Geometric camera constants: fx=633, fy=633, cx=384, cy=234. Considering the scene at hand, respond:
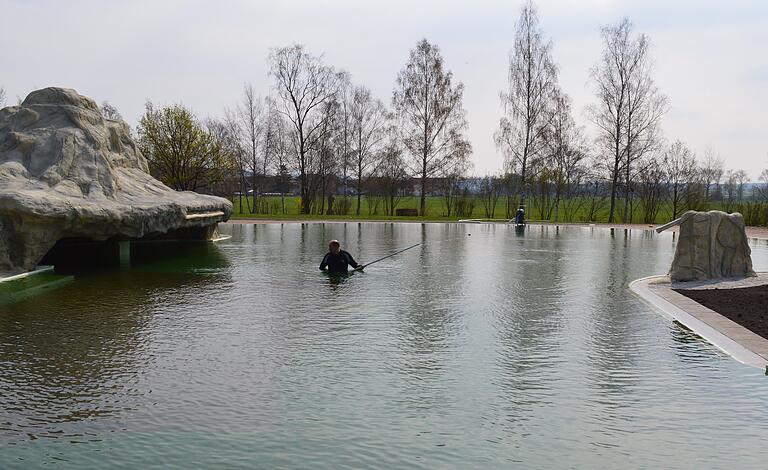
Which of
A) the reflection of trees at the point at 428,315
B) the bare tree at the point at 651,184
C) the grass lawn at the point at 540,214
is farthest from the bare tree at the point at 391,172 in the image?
the reflection of trees at the point at 428,315

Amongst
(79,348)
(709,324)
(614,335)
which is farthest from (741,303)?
(79,348)

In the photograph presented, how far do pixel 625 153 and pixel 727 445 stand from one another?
38317mm

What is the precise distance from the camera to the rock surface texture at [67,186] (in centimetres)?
1248

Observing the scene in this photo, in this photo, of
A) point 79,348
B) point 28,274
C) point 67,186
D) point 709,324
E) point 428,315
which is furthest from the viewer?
point 67,186

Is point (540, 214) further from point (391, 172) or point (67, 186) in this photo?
point (67, 186)

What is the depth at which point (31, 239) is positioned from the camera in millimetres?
12609

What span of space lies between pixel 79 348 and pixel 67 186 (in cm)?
741

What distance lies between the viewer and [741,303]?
9.97 m

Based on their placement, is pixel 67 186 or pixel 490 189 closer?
pixel 67 186

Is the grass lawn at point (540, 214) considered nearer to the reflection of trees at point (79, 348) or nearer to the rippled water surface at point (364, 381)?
the reflection of trees at point (79, 348)

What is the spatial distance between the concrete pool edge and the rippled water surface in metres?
0.20

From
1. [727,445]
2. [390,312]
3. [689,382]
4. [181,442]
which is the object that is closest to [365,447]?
[181,442]

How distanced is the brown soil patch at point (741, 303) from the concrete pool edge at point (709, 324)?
0.43 feet

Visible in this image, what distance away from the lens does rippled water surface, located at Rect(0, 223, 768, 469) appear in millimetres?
4844
